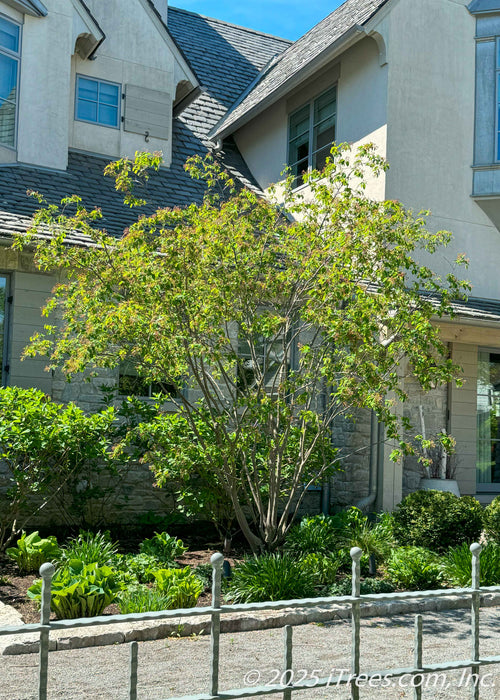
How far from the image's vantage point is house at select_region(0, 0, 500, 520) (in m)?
10.8

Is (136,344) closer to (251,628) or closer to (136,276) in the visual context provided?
(136,276)

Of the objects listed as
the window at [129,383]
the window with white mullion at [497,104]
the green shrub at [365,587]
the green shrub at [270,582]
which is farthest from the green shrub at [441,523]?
the window with white mullion at [497,104]

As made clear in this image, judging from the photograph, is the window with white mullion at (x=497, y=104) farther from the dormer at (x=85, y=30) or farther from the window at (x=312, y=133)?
the dormer at (x=85, y=30)

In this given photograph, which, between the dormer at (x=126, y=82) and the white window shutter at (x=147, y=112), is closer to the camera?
the dormer at (x=126, y=82)

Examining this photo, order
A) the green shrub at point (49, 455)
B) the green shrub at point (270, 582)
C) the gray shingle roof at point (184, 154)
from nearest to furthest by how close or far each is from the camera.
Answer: the green shrub at point (270, 582)
the green shrub at point (49, 455)
the gray shingle roof at point (184, 154)

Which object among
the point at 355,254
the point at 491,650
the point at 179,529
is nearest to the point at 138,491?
the point at 179,529

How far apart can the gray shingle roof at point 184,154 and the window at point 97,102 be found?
2.25 feet

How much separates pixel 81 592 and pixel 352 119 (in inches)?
338

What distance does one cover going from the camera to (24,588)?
21.5 feet

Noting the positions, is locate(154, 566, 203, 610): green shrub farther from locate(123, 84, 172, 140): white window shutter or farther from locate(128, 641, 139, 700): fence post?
locate(123, 84, 172, 140): white window shutter

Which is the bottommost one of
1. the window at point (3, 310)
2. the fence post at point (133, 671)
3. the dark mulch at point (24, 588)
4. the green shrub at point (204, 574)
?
the dark mulch at point (24, 588)

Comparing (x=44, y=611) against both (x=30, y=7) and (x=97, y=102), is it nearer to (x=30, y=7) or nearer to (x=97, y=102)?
(x=30, y=7)

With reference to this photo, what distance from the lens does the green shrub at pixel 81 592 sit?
5.66 meters

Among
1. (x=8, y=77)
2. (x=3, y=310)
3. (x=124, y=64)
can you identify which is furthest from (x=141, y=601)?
(x=124, y=64)
